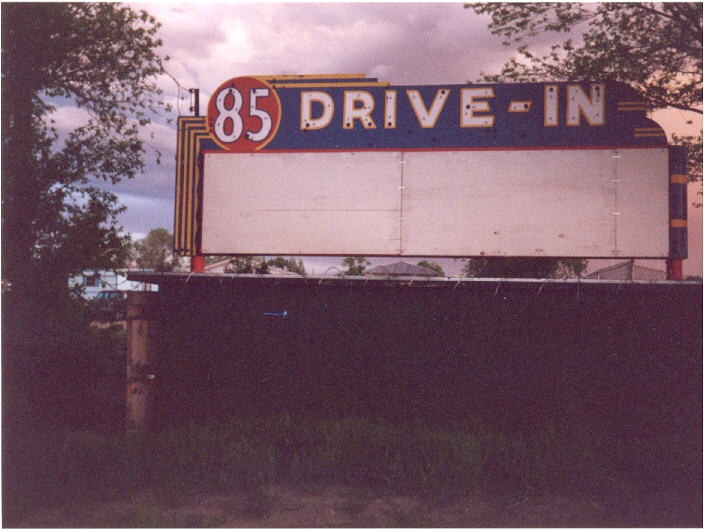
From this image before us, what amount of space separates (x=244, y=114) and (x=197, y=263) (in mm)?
2471

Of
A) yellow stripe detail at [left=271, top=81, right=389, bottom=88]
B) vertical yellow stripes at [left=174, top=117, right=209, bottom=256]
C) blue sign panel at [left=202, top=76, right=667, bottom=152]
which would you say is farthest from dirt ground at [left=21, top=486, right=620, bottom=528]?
yellow stripe detail at [left=271, top=81, right=389, bottom=88]

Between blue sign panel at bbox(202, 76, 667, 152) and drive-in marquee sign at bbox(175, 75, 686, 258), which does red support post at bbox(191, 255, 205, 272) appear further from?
blue sign panel at bbox(202, 76, 667, 152)

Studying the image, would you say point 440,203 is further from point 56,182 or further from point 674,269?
point 56,182

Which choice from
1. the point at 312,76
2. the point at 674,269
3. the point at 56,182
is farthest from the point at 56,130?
the point at 674,269

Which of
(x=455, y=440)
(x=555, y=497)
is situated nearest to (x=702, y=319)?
(x=555, y=497)

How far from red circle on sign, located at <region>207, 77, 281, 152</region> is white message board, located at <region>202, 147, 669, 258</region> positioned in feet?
0.87

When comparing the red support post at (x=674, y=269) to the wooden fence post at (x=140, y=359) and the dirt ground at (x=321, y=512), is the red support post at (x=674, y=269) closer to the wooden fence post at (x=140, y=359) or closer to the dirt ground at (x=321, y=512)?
the dirt ground at (x=321, y=512)

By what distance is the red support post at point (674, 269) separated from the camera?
7.64 m

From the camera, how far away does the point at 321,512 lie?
5.47 m

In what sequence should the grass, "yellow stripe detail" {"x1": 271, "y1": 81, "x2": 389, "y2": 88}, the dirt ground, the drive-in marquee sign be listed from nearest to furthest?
the dirt ground → the grass → the drive-in marquee sign → "yellow stripe detail" {"x1": 271, "y1": 81, "x2": 389, "y2": 88}

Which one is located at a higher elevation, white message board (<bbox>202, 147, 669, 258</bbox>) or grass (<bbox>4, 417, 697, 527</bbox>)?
white message board (<bbox>202, 147, 669, 258</bbox>)

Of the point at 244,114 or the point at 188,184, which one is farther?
the point at 188,184

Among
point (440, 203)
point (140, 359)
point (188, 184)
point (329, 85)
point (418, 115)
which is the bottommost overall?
point (140, 359)

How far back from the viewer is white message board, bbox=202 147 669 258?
25.4 ft
